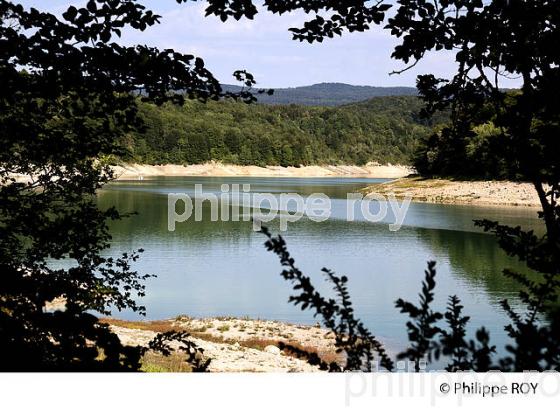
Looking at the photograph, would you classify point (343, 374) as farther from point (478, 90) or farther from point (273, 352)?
point (273, 352)

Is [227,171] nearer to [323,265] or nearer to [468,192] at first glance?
[468,192]

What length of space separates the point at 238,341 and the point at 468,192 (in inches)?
2333

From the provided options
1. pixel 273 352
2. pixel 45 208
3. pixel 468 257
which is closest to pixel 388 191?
pixel 468 257

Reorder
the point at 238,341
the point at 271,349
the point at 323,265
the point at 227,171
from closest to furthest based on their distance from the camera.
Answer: the point at 271,349, the point at 238,341, the point at 323,265, the point at 227,171

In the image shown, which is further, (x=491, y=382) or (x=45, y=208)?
(x=45, y=208)

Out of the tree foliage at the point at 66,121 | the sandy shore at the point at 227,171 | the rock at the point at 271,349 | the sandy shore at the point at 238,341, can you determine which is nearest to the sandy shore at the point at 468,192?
the sandy shore at the point at 238,341

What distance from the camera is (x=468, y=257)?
32.1 m

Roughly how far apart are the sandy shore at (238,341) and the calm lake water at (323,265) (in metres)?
1.34

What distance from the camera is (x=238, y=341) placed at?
58.4 ft

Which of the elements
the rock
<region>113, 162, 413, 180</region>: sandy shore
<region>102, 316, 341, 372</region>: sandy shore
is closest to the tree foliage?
<region>102, 316, 341, 372</region>: sandy shore

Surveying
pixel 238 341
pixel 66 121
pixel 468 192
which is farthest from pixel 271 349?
pixel 468 192

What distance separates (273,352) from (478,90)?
43.8 ft

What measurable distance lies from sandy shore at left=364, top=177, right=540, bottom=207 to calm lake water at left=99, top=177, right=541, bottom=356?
51.7 ft

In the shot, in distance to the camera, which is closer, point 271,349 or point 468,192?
point 271,349
